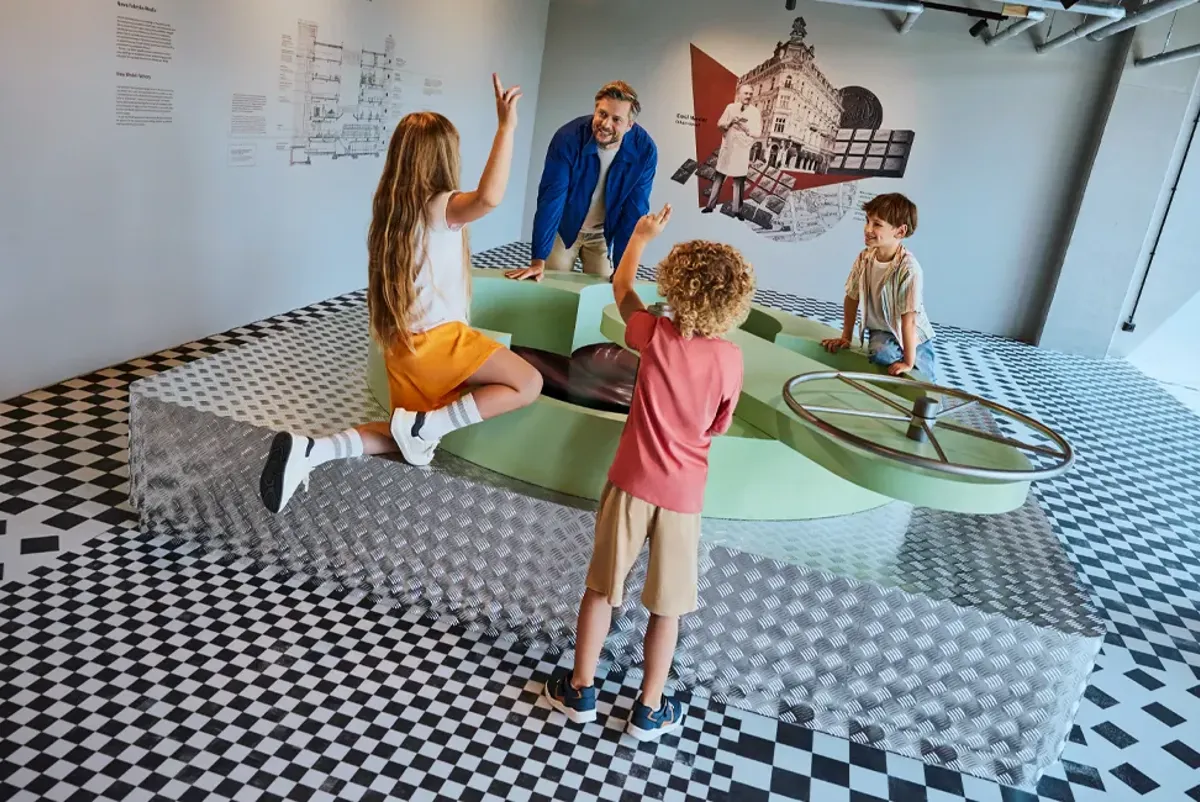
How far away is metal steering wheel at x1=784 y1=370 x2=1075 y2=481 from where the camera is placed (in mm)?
2475

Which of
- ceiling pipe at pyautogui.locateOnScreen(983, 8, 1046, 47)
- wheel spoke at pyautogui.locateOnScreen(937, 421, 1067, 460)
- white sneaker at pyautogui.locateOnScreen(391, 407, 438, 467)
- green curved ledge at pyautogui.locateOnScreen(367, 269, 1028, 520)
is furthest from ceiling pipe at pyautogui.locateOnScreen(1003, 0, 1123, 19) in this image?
white sneaker at pyautogui.locateOnScreen(391, 407, 438, 467)

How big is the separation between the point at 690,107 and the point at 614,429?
7.98m

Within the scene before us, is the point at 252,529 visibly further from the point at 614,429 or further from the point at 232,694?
the point at 614,429

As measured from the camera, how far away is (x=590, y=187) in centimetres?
519

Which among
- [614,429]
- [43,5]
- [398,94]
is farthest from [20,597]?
[398,94]

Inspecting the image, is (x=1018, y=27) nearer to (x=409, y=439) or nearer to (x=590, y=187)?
(x=590, y=187)

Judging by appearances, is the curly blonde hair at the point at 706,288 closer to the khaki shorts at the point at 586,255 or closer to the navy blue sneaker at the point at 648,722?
the navy blue sneaker at the point at 648,722

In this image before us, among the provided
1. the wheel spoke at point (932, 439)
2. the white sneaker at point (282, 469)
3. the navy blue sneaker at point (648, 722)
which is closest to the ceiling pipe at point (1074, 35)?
the wheel spoke at point (932, 439)

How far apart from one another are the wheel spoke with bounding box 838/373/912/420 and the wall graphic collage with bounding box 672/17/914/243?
7477 millimetres

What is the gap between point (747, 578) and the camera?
293 centimetres

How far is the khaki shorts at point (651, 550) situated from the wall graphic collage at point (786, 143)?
831 centimetres

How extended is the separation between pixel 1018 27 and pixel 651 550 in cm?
765

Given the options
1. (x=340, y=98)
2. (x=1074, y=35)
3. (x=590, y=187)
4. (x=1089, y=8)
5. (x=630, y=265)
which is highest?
(x=1074, y=35)

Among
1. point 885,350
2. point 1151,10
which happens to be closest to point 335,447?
point 885,350
